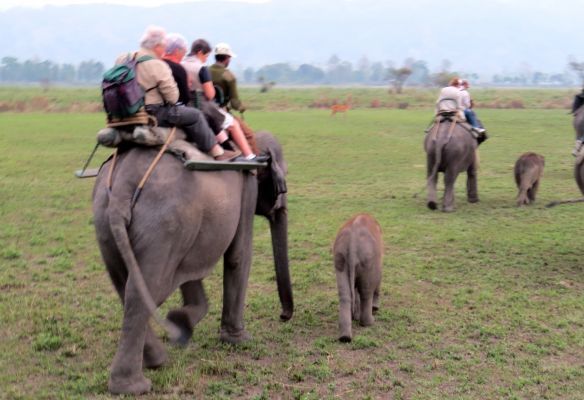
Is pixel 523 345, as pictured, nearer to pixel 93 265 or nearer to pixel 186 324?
pixel 186 324

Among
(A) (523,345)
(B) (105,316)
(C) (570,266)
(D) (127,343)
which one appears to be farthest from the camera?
(C) (570,266)

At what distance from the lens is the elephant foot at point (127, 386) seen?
510cm

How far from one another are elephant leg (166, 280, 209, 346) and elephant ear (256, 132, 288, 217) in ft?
3.24

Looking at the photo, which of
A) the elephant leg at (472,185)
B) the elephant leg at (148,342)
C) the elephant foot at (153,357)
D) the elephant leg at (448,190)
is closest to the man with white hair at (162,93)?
the elephant leg at (148,342)

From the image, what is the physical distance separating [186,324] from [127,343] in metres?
1.08

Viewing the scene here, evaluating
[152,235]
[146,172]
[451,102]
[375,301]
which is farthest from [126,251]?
[451,102]

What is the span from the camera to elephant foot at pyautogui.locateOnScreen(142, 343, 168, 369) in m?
5.56

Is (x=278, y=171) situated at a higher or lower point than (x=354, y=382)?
higher

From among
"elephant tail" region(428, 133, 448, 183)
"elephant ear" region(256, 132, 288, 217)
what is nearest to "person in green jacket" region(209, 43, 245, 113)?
"elephant ear" region(256, 132, 288, 217)

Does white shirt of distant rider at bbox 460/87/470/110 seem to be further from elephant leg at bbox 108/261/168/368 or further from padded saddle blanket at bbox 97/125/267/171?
elephant leg at bbox 108/261/168/368

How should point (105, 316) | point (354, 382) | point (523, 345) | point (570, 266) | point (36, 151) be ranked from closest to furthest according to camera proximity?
point (354, 382) < point (523, 345) < point (105, 316) < point (570, 266) < point (36, 151)

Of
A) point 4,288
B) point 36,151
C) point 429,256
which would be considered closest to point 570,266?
point 429,256

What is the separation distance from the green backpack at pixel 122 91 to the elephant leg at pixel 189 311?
5.54ft

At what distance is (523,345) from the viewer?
634 cm
